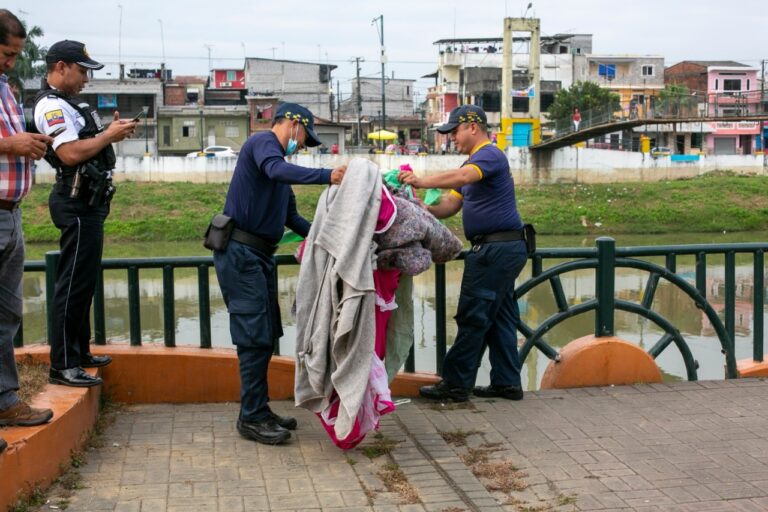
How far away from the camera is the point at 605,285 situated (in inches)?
249

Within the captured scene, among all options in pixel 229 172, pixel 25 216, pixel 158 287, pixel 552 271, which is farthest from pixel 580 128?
pixel 552 271

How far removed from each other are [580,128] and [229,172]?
1537 centimetres

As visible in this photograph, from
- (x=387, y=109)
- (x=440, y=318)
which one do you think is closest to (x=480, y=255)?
(x=440, y=318)

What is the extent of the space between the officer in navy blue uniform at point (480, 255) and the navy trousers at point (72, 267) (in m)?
1.95

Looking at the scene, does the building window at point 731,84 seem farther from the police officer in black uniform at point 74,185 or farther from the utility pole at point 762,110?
the police officer in black uniform at point 74,185

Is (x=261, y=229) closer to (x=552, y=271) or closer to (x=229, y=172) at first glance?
(x=552, y=271)

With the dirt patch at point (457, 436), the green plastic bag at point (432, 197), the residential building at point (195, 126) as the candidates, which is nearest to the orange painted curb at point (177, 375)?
the dirt patch at point (457, 436)

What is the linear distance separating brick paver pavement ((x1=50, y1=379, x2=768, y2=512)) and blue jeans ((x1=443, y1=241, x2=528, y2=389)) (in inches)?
8.9

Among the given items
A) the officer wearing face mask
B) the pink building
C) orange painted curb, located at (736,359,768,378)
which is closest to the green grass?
orange painted curb, located at (736,359,768,378)

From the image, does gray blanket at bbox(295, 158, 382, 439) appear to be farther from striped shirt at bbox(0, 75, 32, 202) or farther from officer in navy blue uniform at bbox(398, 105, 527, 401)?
striped shirt at bbox(0, 75, 32, 202)

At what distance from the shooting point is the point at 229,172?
A: 39406 millimetres

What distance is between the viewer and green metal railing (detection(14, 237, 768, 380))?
5895mm

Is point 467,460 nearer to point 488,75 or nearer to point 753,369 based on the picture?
point 753,369

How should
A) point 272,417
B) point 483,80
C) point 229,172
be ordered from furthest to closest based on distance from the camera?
point 483,80
point 229,172
point 272,417
